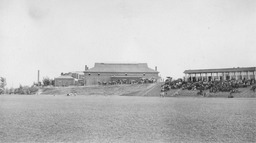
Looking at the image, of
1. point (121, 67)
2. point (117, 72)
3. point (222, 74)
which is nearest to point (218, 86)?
point (222, 74)

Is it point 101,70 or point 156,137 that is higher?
point 101,70

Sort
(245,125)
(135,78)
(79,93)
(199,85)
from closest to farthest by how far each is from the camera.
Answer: (245,125) → (199,85) → (79,93) → (135,78)

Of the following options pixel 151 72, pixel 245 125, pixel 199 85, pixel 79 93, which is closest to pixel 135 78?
pixel 151 72

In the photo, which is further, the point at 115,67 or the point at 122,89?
the point at 115,67

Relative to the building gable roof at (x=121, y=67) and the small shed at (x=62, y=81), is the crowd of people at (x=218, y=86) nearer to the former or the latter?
the building gable roof at (x=121, y=67)

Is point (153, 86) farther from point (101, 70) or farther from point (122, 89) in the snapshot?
point (101, 70)
